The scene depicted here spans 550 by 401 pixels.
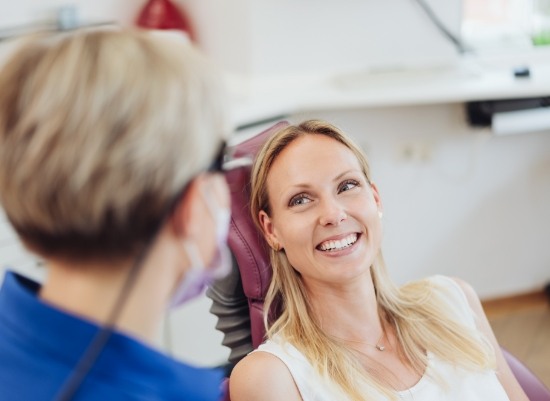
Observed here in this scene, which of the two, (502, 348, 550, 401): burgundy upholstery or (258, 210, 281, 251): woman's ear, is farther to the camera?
(502, 348, 550, 401): burgundy upholstery

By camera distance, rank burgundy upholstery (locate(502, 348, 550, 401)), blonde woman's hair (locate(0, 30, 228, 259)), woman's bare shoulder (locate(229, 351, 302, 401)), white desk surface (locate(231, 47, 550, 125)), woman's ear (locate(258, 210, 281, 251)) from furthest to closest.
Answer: white desk surface (locate(231, 47, 550, 125)) → burgundy upholstery (locate(502, 348, 550, 401)) → woman's ear (locate(258, 210, 281, 251)) → woman's bare shoulder (locate(229, 351, 302, 401)) → blonde woman's hair (locate(0, 30, 228, 259))

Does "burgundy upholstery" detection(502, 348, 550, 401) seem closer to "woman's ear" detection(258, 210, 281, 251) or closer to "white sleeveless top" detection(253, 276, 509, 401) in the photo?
"white sleeveless top" detection(253, 276, 509, 401)

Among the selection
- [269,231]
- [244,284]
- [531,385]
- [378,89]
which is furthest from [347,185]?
[378,89]

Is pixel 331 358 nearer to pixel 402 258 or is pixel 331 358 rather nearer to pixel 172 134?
pixel 172 134

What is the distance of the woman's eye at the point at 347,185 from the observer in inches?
59.5

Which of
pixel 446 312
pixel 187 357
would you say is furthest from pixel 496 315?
pixel 446 312

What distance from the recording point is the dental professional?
735 millimetres

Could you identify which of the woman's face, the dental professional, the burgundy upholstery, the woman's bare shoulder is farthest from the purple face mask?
the burgundy upholstery

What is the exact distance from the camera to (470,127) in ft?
9.68

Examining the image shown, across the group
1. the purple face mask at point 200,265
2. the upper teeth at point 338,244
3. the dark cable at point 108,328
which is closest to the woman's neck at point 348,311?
the upper teeth at point 338,244

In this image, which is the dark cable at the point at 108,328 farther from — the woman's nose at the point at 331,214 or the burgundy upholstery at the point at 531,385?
the burgundy upholstery at the point at 531,385

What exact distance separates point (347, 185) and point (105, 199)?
83 centimetres

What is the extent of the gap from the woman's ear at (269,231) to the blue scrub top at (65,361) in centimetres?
72

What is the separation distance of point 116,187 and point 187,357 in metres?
1.89
